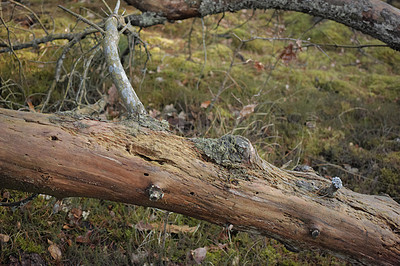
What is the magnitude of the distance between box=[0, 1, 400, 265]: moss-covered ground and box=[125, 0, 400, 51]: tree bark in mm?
381

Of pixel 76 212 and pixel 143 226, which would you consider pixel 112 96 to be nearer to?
pixel 76 212

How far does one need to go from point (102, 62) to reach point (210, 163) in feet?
9.85

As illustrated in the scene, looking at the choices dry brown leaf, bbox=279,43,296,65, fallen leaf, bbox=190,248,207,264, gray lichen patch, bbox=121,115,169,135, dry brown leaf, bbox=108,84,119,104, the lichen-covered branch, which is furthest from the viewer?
dry brown leaf, bbox=108,84,119,104

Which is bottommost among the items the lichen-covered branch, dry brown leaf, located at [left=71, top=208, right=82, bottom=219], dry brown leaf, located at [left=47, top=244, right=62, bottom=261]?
dry brown leaf, located at [left=47, top=244, right=62, bottom=261]

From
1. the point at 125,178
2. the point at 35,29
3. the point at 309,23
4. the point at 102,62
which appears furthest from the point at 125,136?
the point at 309,23

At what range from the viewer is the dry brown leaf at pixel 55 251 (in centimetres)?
247

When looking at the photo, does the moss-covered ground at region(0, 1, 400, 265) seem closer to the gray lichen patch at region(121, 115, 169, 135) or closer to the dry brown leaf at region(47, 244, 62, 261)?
the dry brown leaf at region(47, 244, 62, 261)

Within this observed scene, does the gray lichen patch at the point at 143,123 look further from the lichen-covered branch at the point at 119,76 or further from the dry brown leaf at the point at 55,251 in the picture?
the dry brown leaf at the point at 55,251

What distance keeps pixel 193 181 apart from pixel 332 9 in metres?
2.43

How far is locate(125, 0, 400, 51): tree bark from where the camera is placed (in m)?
3.03

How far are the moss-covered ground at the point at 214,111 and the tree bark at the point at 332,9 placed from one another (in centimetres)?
38

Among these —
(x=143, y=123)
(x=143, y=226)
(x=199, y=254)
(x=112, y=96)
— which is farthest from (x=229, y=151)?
(x=112, y=96)

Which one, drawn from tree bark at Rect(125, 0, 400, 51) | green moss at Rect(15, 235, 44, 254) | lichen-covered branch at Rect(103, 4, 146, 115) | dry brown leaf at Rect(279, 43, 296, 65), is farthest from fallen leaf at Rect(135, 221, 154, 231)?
dry brown leaf at Rect(279, 43, 296, 65)

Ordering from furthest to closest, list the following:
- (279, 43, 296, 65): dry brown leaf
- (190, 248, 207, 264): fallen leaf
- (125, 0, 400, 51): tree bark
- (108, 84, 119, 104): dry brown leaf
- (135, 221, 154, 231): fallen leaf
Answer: (108, 84, 119, 104): dry brown leaf → (279, 43, 296, 65): dry brown leaf → (125, 0, 400, 51): tree bark → (135, 221, 154, 231): fallen leaf → (190, 248, 207, 264): fallen leaf
